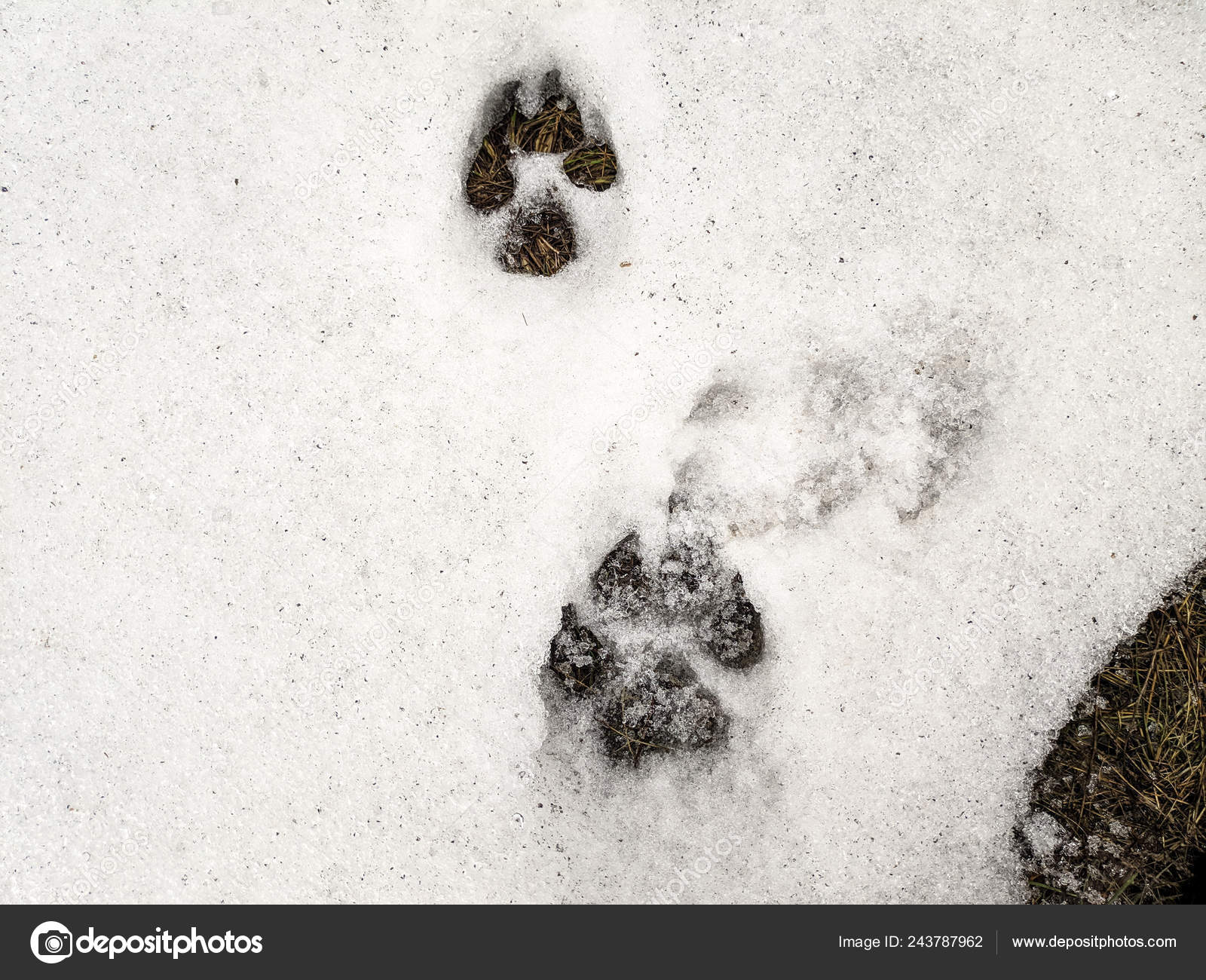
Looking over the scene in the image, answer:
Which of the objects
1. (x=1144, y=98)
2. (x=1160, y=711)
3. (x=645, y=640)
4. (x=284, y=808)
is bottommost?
(x=284, y=808)

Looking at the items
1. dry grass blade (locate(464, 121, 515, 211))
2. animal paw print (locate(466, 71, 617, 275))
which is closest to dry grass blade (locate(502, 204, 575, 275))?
animal paw print (locate(466, 71, 617, 275))

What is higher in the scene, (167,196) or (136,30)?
(136,30)

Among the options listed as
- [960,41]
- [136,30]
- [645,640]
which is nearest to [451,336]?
[645,640]

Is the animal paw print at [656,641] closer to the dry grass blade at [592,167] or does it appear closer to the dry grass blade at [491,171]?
the dry grass blade at [592,167]

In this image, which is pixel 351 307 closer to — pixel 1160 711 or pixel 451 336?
pixel 451 336
